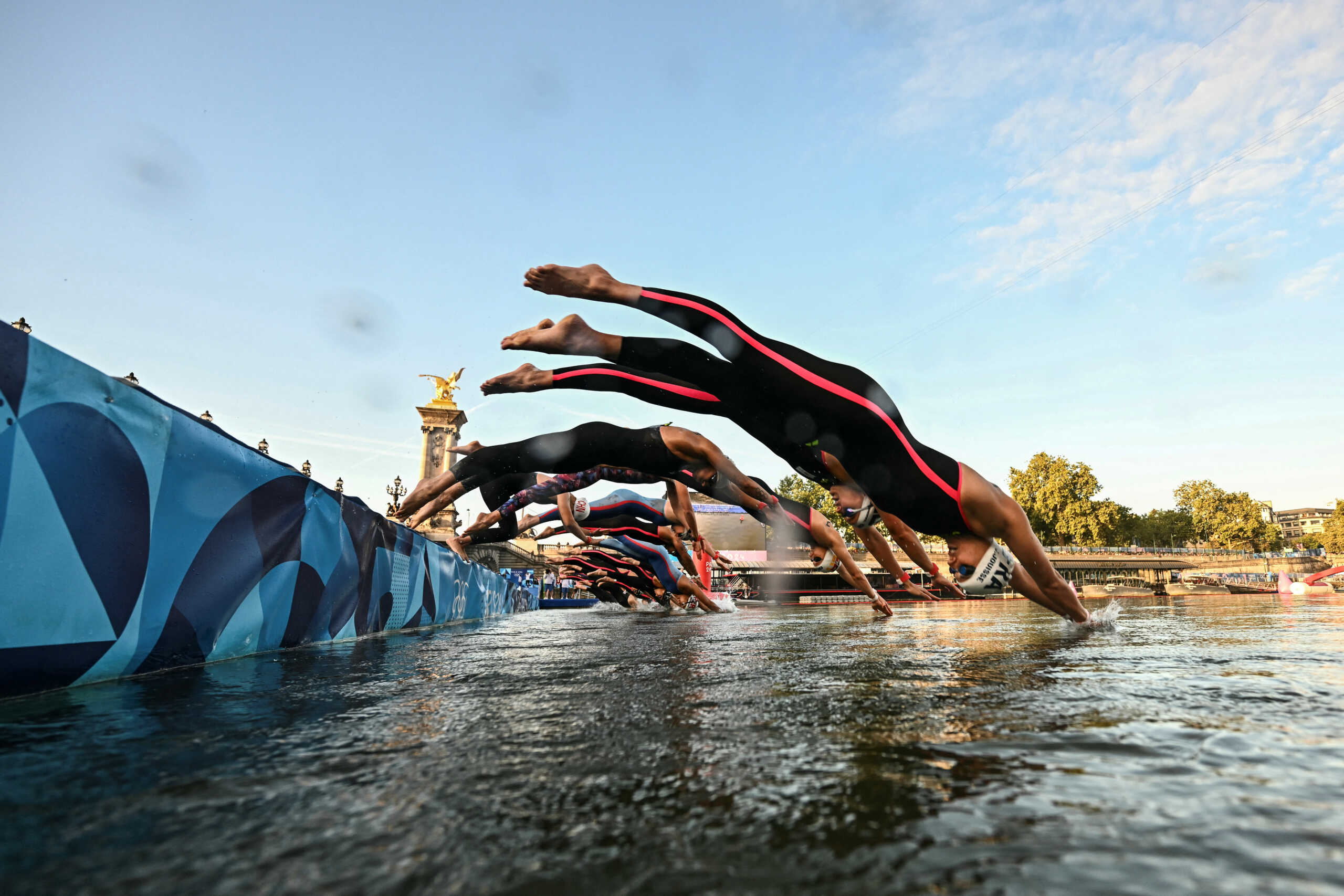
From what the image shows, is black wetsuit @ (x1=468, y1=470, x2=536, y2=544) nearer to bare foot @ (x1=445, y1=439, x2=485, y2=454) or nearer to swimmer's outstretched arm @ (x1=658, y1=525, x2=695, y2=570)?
bare foot @ (x1=445, y1=439, x2=485, y2=454)

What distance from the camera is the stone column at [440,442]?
4522 centimetres

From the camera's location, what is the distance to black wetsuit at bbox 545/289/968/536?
4.51 m

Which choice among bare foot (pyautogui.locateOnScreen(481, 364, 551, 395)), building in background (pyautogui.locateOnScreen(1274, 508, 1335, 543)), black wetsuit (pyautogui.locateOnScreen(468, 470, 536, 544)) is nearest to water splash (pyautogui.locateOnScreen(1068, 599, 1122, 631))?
bare foot (pyautogui.locateOnScreen(481, 364, 551, 395))

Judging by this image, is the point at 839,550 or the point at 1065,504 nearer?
the point at 839,550

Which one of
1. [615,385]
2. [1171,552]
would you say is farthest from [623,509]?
[1171,552]

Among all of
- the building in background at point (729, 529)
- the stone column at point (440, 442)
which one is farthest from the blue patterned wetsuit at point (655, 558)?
the building in background at point (729, 529)

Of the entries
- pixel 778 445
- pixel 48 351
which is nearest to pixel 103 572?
pixel 48 351

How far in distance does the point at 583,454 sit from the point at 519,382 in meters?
2.00

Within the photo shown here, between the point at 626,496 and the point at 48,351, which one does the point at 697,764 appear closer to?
the point at 48,351

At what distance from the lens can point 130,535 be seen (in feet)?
10.8

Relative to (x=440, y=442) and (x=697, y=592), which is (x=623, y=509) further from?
(x=440, y=442)

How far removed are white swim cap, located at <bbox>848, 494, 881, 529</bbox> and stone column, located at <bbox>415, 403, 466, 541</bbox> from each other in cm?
3953

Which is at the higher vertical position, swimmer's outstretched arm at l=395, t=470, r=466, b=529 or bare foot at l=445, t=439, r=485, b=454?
bare foot at l=445, t=439, r=485, b=454

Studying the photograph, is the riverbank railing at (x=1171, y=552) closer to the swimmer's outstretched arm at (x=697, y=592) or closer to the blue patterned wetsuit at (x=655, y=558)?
the blue patterned wetsuit at (x=655, y=558)
